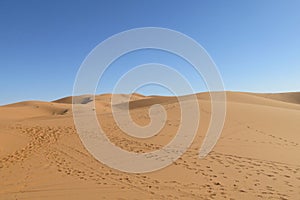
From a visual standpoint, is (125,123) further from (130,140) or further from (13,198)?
(13,198)

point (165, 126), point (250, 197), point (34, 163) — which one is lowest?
point (250, 197)

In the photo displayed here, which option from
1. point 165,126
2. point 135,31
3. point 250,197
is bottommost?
point 250,197

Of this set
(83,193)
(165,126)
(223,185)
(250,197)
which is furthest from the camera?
(165,126)

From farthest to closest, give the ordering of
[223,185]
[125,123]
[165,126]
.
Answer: [125,123], [165,126], [223,185]

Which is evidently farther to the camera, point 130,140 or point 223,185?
point 130,140

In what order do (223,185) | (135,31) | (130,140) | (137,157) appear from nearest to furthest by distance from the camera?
1. (223,185)
2. (137,157)
3. (135,31)
4. (130,140)

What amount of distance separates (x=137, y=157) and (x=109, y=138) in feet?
13.6

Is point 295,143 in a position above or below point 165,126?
below

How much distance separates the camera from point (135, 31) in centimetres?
1085

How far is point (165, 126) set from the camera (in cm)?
1538

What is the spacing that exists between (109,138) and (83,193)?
722cm

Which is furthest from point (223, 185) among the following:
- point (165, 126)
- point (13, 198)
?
point (165, 126)

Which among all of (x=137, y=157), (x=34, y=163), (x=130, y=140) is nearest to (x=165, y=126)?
(x=130, y=140)

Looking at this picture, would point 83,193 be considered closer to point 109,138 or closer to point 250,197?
point 250,197
